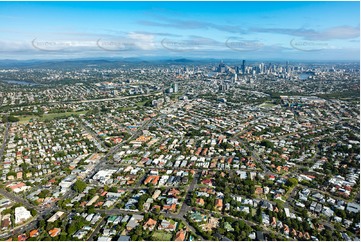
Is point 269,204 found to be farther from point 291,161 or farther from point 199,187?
point 291,161

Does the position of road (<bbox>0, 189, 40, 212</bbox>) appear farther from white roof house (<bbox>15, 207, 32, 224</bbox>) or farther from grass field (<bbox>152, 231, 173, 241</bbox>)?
grass field (<bbox>152, 231, 173, 241</bbox>)

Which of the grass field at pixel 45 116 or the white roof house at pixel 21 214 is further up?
the white roof house at pixel 21 214

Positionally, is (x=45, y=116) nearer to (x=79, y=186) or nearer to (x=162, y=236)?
(x=79, y=186)

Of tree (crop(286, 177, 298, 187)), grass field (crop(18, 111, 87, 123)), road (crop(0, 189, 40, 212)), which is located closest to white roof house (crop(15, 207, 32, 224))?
road (crop(0, 189, 40, 212))

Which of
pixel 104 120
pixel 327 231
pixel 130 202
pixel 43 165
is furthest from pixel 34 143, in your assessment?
pixel 327 231

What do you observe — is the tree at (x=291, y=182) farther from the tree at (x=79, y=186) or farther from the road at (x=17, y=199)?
the road at (x=17, y=199)

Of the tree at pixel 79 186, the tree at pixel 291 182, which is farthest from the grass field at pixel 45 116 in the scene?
the tree at pixel 291 182

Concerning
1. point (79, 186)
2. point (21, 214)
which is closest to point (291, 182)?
point (79, 186)
